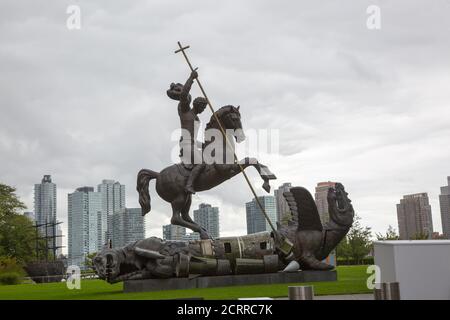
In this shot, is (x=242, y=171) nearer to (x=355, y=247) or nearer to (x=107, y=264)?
(x=107, y=264)

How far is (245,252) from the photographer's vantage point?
16609mm

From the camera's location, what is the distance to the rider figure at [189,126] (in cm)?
1695

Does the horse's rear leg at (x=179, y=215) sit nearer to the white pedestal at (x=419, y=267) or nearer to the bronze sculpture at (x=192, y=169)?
the bronze sculpture at (x=192, y=169)

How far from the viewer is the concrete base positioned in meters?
15.4

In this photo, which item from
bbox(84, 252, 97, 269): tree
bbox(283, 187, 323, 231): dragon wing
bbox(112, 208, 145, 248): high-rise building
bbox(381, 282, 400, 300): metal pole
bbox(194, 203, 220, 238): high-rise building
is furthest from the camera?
bbox(112, 208, 145, 248): high-rise building

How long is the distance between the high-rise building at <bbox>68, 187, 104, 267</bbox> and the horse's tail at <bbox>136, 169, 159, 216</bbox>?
26.0 meters

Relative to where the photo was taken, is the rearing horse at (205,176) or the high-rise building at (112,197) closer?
the rearing horse at (205,176)

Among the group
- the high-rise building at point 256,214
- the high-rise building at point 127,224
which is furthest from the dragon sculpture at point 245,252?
the high-rise building at point 127,224

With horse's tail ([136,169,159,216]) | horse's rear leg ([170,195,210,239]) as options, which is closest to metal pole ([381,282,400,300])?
horse's rear leg ([170,195,210,239])

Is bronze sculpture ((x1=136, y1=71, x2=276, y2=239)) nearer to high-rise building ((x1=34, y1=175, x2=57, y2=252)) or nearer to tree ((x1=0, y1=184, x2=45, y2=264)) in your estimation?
tree ((x1=0, y1=184, x2=45, y2=264))

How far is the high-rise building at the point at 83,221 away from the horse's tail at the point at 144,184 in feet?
85.2

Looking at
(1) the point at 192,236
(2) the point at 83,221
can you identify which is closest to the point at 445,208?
(2) the point at 83,221
